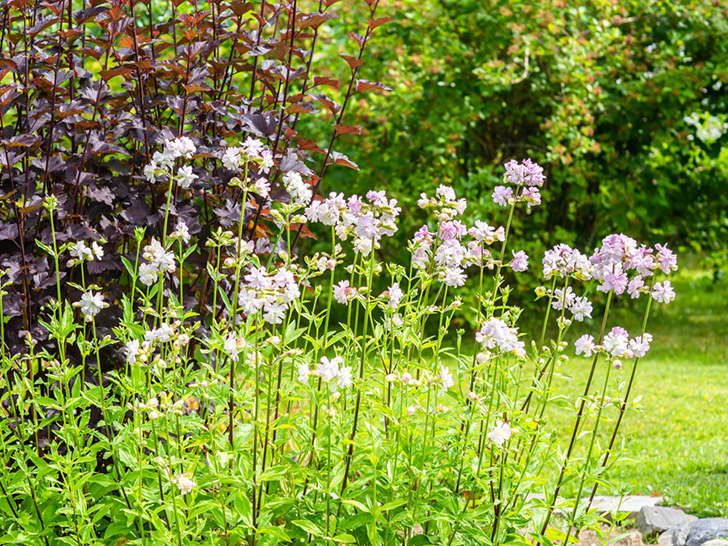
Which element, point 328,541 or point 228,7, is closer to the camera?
point 328,541

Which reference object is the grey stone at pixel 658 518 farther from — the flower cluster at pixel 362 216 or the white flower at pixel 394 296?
the flower cluster at pixel 362 216

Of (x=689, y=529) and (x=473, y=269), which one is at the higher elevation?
(x=689, y=529)

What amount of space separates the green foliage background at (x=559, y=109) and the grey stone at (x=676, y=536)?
3.66 m

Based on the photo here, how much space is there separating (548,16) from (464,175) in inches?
67.8

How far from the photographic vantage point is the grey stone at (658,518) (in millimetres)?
3115

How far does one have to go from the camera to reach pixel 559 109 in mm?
6566

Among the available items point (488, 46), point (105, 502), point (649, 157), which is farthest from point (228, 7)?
point (649, 157)

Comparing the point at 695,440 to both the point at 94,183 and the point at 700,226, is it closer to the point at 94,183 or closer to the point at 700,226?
the point at 94,183

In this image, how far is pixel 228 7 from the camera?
243 cm

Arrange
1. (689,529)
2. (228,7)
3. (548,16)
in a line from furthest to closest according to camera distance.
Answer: (548,16) → (689,529) → (228,7)

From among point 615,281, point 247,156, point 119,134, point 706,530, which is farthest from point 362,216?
point 706,530

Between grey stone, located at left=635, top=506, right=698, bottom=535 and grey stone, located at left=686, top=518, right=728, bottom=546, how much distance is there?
0.47 feet

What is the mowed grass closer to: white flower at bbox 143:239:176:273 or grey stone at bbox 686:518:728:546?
grey stone at bbox 686:518:728:546

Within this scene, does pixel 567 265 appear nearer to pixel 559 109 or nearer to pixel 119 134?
pixel 119 134
